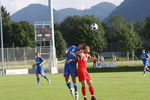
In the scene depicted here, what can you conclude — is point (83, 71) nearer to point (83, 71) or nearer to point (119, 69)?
point (83, 71)

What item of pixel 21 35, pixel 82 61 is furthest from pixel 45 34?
pixel 21 35

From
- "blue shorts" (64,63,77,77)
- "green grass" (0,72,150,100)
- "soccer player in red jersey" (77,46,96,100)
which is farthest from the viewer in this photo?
"green grass" (0,72,150,100)

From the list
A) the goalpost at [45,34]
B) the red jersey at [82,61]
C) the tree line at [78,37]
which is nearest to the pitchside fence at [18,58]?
the goalpost at [45,34]

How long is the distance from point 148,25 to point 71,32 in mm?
22231

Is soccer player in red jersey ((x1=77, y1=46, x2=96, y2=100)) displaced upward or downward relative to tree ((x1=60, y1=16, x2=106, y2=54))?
downward

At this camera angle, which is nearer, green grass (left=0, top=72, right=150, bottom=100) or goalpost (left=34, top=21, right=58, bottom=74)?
green grass (left=0, top=72, right=150, bottom=100)

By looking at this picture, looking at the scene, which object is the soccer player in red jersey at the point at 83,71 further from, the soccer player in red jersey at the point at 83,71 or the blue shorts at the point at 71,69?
the blue shorts at the point at 71,69

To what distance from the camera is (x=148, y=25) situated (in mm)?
124188

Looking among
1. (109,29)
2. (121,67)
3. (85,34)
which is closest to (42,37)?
(121,67)

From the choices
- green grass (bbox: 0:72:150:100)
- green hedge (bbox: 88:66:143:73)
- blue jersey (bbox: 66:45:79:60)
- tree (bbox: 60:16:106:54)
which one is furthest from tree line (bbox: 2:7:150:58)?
blue jersey (bbox: 66:45:79:60)

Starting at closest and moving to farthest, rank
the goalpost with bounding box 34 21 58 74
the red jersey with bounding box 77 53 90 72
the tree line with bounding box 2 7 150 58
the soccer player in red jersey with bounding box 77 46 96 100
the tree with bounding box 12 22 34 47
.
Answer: the soccer player in red jersey with bounding box 77 46 96 100, the red jersey with bounding box 77 53 90 72, the goalpost with bounding box 34 21 58 74, the tree line with bounding box 2 7 150 58, the tree with bounding box 12 22 34 47

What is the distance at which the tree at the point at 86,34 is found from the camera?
364 ft

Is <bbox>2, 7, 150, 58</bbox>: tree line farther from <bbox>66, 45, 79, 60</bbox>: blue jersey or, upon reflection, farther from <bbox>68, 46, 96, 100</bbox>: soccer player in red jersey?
<bbox>68, 46, 96, 100</bbox>: soccer player in red jersey

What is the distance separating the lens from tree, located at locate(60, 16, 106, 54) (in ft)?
364
